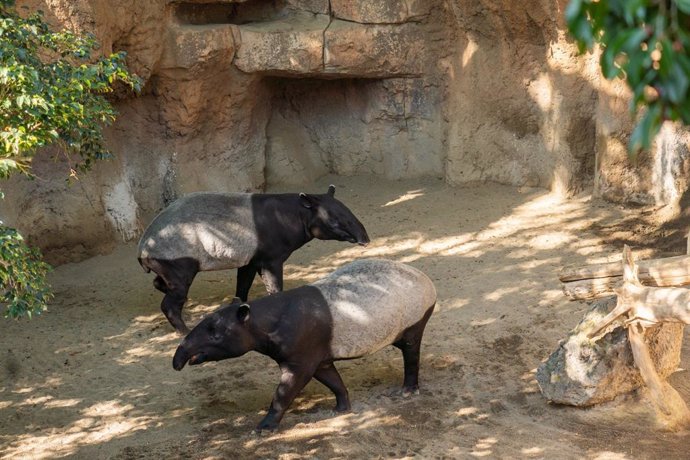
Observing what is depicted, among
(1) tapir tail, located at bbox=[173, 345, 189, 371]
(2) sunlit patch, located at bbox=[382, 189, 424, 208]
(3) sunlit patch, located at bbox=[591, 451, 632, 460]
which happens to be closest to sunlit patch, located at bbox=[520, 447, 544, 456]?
(3) sunlit patch, located at bbox=[591, 451, 632, 460]

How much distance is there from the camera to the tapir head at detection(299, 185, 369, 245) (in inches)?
416

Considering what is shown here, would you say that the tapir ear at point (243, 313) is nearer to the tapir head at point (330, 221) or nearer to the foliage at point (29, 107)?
the foliage at point (29, 107)

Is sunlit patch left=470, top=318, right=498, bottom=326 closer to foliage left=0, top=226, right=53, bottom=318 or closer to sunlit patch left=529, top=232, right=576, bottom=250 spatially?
sunlit patch left=529, top=232, right=576, bottom=250

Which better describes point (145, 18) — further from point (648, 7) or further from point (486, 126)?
point (648, 7)

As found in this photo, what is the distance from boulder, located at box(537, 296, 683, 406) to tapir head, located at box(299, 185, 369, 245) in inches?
129

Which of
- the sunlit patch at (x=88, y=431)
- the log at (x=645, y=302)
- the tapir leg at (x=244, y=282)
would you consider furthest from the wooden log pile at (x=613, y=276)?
the tapir leg at (x=244, y=282)

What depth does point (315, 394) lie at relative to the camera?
8.69 meters

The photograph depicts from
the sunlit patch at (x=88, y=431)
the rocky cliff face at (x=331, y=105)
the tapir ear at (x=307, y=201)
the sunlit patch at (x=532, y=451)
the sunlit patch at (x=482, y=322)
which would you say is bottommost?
the sunlit patch at (x=532, y=451)

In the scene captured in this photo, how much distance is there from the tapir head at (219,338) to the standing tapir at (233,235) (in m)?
2.27

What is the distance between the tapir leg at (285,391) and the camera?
777 cm

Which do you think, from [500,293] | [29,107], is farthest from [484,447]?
[29,107]

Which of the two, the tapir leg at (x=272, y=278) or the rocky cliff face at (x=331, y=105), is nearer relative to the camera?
the tapir leg at (x=272, y=278)

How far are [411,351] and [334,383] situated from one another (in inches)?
30.0

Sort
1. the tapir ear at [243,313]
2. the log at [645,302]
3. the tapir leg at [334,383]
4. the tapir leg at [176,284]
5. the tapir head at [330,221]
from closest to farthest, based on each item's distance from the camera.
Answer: the log at [645,302] → the tapir ear at [243,313] → the tapir leg at [334,383] → the tapir leg at [176,284] → the tapir head at [330,221]
